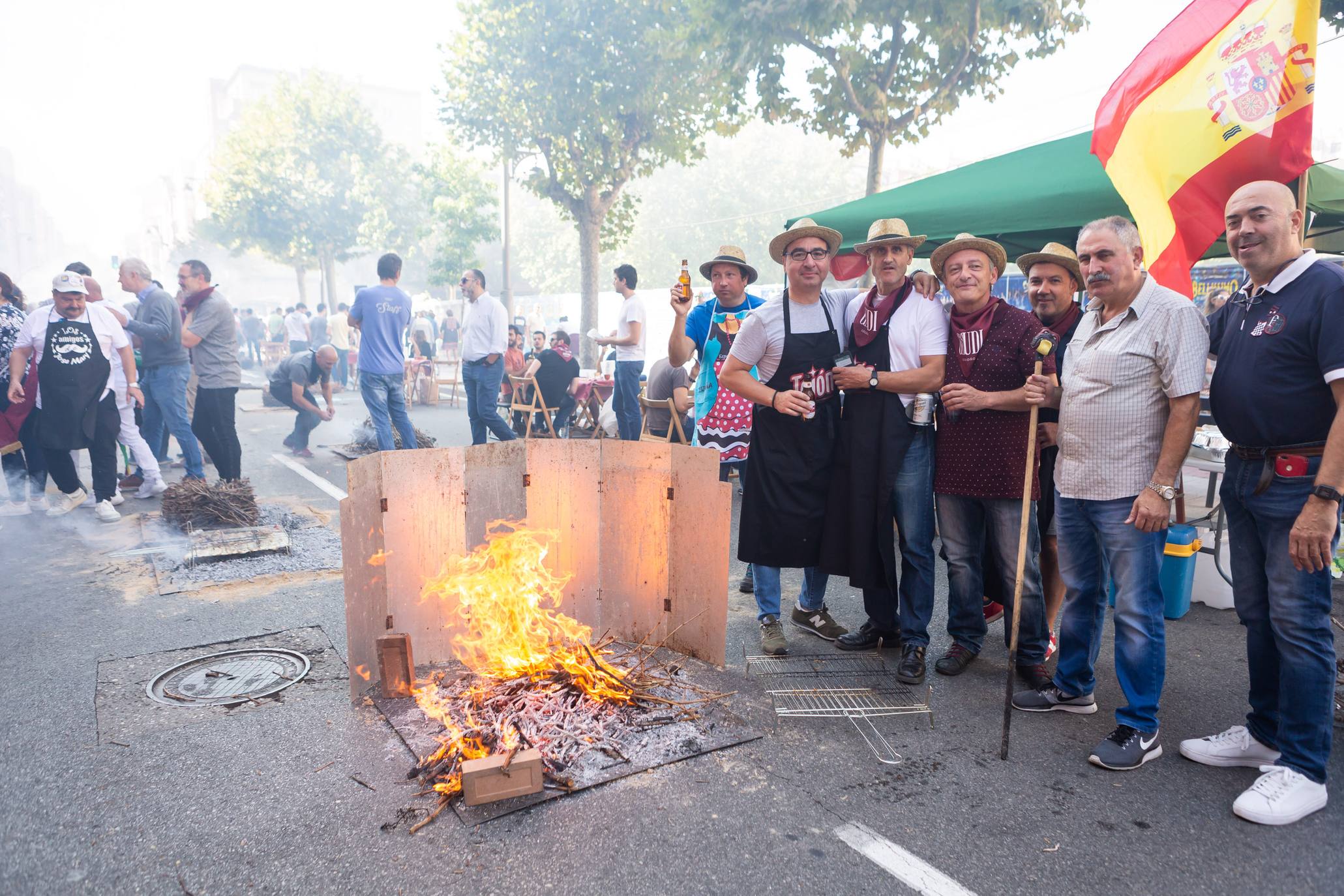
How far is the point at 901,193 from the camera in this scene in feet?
24.8

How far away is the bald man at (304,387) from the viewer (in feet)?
33.3

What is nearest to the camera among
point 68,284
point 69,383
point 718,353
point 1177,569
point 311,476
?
point 1177,569

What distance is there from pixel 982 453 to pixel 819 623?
1.45 metres

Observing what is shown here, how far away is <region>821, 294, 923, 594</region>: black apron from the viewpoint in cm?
409

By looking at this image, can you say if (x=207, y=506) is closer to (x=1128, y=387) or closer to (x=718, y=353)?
(x=718, y=353)

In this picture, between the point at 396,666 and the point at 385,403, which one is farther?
the point at 385,403

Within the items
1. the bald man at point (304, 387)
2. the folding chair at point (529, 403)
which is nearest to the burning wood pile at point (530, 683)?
the folding chair at point (529, 403)

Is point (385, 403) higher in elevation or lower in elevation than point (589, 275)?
lower

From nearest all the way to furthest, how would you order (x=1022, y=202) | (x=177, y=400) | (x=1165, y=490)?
(x=1165, y=490), (x=1022, y=202), (x=177, y=400)

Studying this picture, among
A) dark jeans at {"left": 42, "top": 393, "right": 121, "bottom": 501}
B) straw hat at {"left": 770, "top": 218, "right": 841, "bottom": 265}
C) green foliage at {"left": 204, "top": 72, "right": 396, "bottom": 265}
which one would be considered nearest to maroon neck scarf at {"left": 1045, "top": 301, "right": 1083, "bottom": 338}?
straw hat at {"left": 770, "top": 218, "right": 841, "bottom": 265}

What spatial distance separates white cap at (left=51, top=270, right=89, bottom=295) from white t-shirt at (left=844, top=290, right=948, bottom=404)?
6.63 meters

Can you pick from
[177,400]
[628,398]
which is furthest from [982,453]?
[177,400]

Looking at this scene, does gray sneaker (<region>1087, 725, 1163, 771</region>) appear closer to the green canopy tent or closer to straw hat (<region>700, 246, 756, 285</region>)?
straw hat (<region>700, 246, 756, 285</region>)

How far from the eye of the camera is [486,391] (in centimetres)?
941
